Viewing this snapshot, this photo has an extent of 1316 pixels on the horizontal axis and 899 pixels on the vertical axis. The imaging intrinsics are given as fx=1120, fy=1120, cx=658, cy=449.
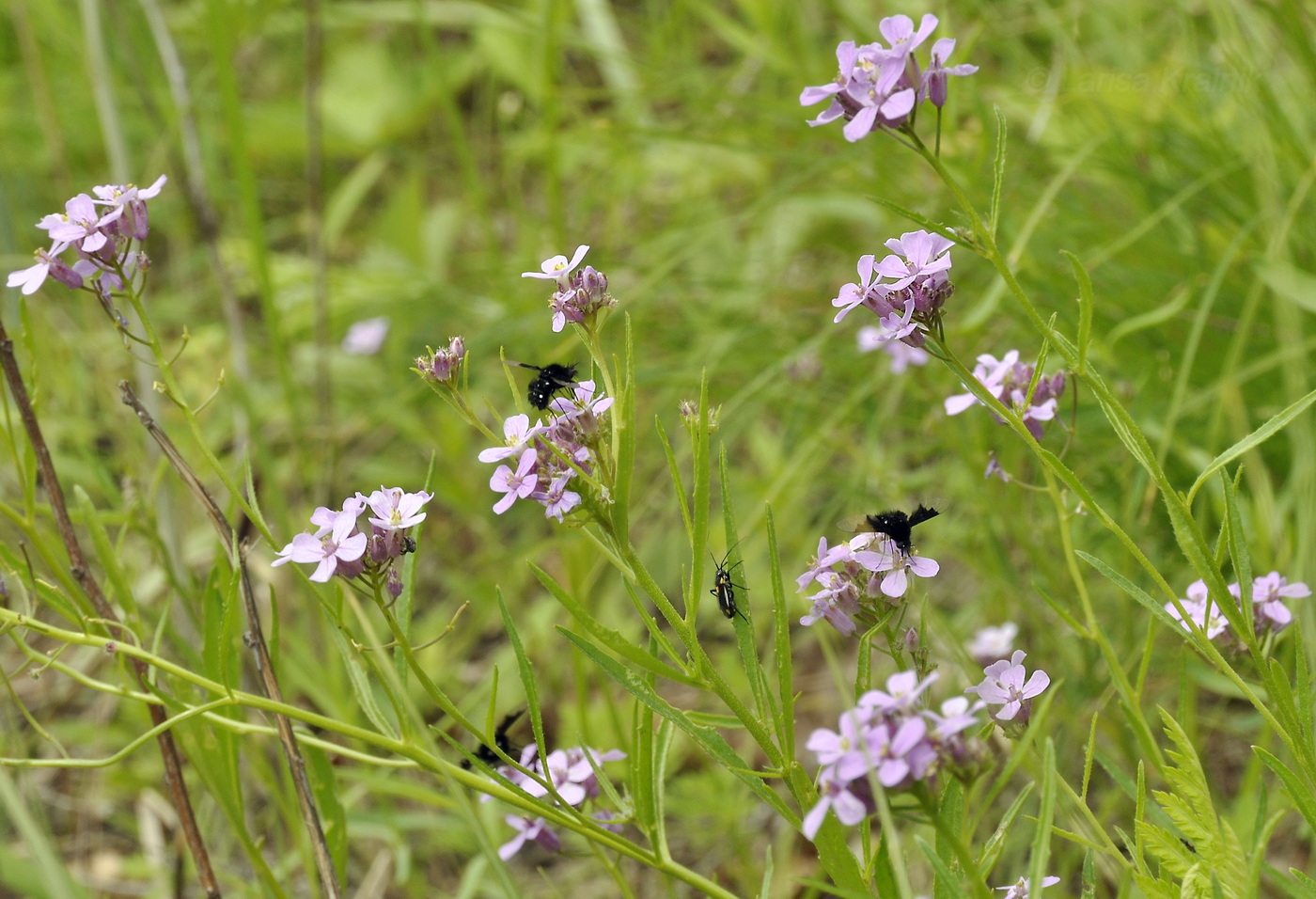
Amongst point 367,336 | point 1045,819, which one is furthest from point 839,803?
point 367,336

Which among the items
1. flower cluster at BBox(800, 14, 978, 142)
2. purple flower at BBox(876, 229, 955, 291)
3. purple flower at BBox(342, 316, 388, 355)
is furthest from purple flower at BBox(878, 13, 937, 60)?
purple flower at BBox(342, 316, 388, 355)

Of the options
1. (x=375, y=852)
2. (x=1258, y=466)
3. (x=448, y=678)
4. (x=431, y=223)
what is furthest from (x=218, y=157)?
(x=1258, y=466)

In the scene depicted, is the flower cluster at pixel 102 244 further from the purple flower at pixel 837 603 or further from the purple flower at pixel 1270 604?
the purple flower at pixel 1270 604

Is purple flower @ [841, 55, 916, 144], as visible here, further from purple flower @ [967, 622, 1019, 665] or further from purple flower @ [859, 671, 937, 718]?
purple flower @ [967, 622, 1019, 665]

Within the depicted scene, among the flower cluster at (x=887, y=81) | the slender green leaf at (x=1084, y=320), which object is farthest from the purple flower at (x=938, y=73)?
the slender green leaf at (x=1084, y=320)

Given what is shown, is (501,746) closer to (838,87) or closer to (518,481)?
(518,481)
